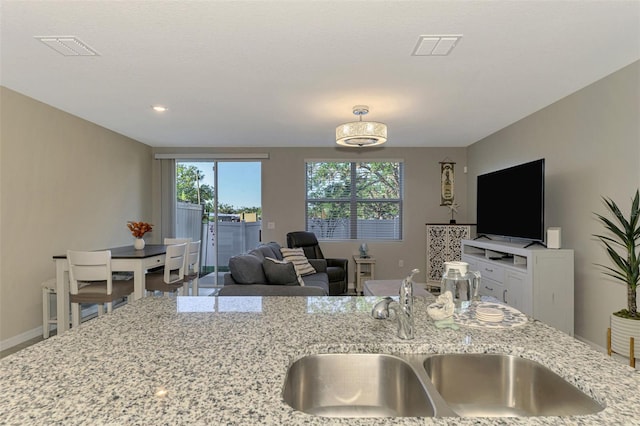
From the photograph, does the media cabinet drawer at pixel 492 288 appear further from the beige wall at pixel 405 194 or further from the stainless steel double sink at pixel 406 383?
the stainless steel double sink at pixel 406 383

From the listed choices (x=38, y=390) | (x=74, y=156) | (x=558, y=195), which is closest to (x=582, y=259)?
(x=558, y=195)

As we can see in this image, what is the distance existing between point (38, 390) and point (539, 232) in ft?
13.0

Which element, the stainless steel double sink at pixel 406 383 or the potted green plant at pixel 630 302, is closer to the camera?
the stainless steel double sink at pixel 406 383

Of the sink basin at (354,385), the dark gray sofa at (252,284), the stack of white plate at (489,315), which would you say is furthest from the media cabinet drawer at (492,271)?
the sink basin at (354,385)

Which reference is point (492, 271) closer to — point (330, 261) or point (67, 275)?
point (330, 261)

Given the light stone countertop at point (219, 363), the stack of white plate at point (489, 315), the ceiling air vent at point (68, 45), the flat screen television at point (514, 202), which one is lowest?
the light stone countertop at point (219, 363)

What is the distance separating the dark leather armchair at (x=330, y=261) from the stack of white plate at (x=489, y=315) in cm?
355

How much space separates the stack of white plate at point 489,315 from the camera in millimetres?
1236

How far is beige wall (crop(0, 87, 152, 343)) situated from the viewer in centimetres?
327

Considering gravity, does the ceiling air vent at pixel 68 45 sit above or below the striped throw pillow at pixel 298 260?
above

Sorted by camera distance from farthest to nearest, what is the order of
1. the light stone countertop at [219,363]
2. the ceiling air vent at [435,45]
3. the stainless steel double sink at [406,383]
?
1. the ceiling air vent at [435,45]
2. the stainless steel double sink at [406,383]
3. the light stone countertop at [219,363]

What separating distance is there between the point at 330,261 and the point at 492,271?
7.14 ft

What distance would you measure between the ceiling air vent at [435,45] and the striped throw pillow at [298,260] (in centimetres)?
292

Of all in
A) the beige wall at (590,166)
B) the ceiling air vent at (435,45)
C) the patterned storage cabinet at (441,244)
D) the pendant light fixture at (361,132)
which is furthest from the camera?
the patterned storage cabinet at (441,244)
